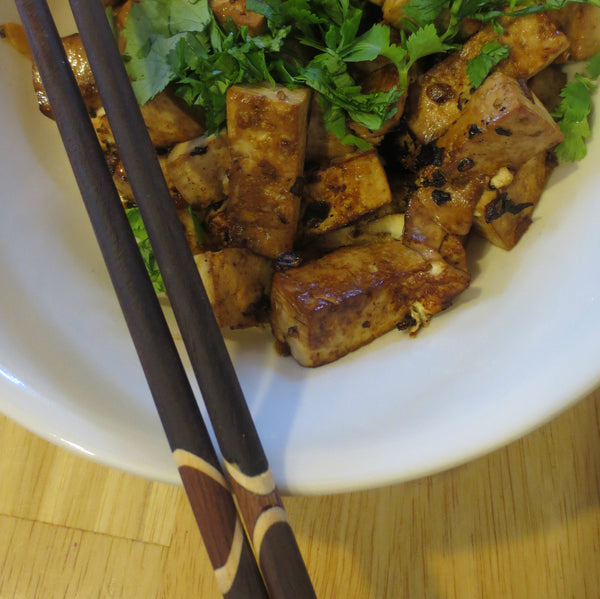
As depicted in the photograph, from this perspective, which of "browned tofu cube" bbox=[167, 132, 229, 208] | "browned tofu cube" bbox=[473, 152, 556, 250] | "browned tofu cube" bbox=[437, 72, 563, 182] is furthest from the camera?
"browned tofu cube" bbox=[167, 132, 229, 208]

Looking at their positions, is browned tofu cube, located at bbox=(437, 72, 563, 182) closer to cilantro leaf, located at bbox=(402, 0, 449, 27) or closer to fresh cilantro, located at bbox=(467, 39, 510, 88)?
fresh cilantro, located at bbox=(467, 39, 510, 88)

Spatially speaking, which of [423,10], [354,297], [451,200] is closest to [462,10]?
[423,10]

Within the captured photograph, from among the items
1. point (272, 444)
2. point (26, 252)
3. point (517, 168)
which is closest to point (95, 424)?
point (272, 444)

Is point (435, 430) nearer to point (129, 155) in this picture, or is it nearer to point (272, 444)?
point (272, 444)

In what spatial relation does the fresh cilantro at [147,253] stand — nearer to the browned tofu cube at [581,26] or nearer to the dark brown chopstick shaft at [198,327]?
the dark brown chopstick shaft at [198,327]

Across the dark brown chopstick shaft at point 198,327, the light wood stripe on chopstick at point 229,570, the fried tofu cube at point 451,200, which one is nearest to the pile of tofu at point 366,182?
the fried tofu cube at point 451,200

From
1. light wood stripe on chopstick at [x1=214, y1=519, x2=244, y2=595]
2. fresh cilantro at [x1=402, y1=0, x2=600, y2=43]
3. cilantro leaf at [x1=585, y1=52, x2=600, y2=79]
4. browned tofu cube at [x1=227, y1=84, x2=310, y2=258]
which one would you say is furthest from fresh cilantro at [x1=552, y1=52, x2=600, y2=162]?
light wood stripe on chopstick at [x1=214, y1=519, x2=244, y2=595]

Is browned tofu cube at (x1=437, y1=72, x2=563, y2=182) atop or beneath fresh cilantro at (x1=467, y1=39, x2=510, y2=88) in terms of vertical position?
beneath
